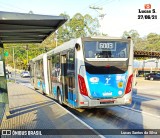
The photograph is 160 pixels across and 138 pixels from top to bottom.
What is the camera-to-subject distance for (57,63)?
14578 millimetres

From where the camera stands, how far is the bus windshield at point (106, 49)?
11148mm

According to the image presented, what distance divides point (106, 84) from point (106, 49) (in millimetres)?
1481

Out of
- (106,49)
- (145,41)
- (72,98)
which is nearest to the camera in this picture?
(106,49)

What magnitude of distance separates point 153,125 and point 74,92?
142 inches

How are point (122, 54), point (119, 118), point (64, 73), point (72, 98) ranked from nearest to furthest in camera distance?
1. point (119, 118)
2. point (122, 54)
3. point (72, 98)
4. point (64, 73)

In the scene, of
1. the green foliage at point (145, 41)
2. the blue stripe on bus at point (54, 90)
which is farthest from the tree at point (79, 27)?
the blue stripe on bus at point (54, 90)

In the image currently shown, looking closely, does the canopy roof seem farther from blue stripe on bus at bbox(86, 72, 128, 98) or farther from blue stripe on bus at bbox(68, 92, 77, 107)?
blue stripe on bus at bbox(68, 92, 77, 107)

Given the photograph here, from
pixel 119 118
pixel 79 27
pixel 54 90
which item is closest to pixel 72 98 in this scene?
pixel 119 118

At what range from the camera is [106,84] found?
1128 centimetres

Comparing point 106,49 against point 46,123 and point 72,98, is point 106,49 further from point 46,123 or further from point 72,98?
point 46,123

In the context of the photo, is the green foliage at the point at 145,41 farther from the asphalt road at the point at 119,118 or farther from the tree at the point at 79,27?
the asphalt road at the point at 119,118

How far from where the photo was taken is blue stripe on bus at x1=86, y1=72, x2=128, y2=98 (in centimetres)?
1109

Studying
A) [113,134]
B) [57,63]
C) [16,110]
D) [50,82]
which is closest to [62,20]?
[113,134]

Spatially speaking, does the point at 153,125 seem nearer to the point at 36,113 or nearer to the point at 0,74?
the point at 36,113
